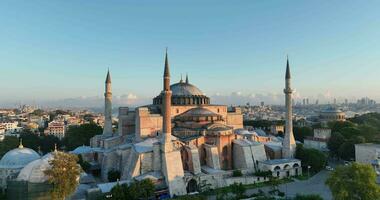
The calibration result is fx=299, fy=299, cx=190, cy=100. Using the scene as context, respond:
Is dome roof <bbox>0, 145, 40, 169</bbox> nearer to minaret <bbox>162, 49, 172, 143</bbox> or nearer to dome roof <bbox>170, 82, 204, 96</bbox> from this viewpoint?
minaret <bbox>162, 49, 172, 143</bbox>

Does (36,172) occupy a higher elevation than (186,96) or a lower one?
lower

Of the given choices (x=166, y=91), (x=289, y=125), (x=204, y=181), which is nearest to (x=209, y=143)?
(x=204, y=181)

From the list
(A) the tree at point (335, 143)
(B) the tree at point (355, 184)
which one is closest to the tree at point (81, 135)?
(A) the tree at point (335, 143)

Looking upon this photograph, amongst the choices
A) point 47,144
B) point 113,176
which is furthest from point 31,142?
point 113,176

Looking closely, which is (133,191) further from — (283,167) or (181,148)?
(283,167)

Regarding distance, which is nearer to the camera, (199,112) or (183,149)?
Answer: (183,149)

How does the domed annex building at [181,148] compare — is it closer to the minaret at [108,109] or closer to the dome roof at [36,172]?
the minaret at [108,109]
